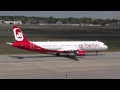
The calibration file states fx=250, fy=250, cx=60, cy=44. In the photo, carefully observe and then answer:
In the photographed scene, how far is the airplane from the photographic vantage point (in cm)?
5381

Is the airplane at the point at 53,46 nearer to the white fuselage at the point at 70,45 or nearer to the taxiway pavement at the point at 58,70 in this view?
the white fuselage at the point at 70,45

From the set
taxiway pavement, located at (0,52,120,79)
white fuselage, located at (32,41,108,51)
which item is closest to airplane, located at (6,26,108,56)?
white fuselage, located at (32,41,108,51)

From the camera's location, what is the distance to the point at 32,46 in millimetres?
54344

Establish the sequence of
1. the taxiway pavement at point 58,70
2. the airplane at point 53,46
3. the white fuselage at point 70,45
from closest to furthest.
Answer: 1. the taxiway pavement at point 58,70
2. the airplane at point 53,46
3. the white fuselage at point 70,45

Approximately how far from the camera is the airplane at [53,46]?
177 feet

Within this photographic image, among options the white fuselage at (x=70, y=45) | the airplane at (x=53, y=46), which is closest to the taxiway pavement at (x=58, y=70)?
the airplane at (x=53, y=46)

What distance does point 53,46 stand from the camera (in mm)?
56250

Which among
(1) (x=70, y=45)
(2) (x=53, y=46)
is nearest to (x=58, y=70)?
(2) (x=53, y=46)

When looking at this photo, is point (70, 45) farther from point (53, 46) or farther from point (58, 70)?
point (58, 70)

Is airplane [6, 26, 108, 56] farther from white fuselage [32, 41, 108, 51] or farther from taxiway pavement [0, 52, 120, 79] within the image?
taxiway pavement [0, 52, 120, 79]
